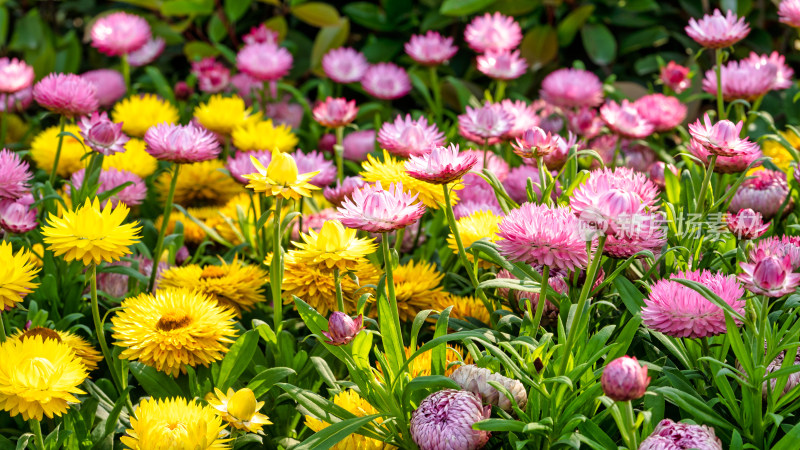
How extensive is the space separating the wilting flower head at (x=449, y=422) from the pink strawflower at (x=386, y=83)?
4.62 feet

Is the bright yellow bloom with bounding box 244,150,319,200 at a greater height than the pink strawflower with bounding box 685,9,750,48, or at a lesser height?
lesser

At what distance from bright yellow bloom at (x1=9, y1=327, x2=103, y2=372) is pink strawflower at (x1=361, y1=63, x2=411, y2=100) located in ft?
4.07

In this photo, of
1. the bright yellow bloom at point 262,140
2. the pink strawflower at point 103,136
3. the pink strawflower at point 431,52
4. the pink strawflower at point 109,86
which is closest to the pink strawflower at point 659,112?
the pink strawflower at point 431,52

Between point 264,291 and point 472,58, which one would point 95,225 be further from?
point 472,58

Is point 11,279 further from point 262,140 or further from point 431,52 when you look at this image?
point 431,52

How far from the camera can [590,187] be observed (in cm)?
115

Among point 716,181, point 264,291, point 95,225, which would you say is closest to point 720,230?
point 716,181

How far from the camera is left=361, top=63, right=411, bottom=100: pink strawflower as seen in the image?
2475 millimetres

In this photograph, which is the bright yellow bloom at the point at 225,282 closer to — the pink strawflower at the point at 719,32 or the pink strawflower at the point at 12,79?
the pink strawflower at the point at 12,79

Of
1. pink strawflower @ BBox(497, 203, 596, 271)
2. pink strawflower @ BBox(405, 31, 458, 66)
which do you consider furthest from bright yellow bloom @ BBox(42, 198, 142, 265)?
pink strawflower @ BBox(405, 31, 458, 66)

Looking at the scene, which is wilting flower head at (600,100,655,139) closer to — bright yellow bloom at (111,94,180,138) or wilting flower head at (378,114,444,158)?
wilting flower head at (378,114,444,158)

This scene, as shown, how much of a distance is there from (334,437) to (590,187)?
0.51m

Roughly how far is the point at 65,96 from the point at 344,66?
1039 millimetres

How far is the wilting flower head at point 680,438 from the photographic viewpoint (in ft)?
3.54
